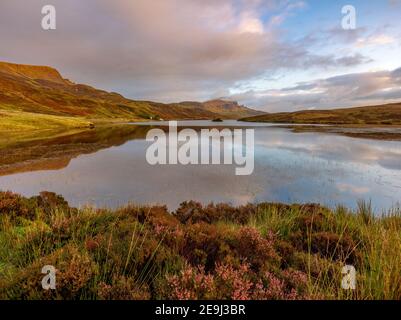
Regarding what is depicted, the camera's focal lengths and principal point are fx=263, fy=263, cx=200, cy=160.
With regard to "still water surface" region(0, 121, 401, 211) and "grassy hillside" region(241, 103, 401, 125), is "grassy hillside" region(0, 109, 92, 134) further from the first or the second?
"grassy hillside" region(241, 103, 401, 125)

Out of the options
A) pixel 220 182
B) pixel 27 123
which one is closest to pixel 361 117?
pixel 220 182

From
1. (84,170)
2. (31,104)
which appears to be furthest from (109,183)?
(31,104)

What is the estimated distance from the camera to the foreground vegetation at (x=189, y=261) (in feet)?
10.4

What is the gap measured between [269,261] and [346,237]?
2227 millimetres

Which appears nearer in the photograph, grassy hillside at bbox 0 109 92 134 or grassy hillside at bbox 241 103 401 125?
grassy hillside at bbox 0 109 92 134

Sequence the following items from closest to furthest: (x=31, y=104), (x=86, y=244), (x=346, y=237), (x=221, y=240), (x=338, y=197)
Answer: (x=86, y=244)
(x=221, y=240)
(x=346, y=237)
(x=338, y=197)
(x=31, y=104)

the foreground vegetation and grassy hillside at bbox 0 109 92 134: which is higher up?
grassy hillside at bbox 0 109 92 134

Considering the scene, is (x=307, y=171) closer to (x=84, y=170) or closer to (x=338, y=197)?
(x=338, y=197)

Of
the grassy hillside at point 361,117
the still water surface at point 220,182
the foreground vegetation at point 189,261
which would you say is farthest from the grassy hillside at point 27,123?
the grassy hillside at point 361,117

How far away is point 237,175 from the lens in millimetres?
16516

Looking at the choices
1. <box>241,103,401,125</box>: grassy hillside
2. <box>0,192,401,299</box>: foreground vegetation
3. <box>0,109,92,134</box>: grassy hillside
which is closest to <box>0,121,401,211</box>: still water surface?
<box>0,192,401,299</box>: foreground vegetation

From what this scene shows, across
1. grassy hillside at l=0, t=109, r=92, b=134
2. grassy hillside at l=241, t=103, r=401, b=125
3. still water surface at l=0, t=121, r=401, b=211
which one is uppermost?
grassy hillside at l=241, t=103, r=401, b=125

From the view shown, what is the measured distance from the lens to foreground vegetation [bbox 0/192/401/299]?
125 inches
